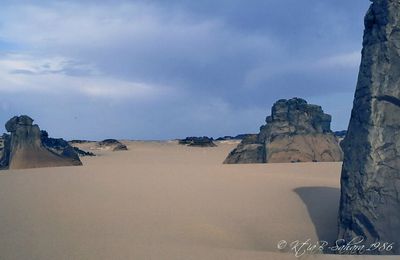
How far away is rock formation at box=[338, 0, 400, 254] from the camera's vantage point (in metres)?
5.96

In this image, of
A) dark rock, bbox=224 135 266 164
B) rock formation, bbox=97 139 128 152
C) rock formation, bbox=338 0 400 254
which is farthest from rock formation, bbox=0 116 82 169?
rock formation, bbox=97 139 128 152

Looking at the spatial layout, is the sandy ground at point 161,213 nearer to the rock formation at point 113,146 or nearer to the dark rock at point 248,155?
the dark rock at point 248,155

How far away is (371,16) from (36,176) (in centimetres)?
677

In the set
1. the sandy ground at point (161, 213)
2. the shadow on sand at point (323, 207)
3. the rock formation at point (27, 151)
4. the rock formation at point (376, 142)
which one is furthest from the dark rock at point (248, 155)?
the rock formation at point (376, 142)

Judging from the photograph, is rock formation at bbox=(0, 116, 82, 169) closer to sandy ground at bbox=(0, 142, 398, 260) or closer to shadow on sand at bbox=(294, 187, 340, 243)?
sandy ground at bbox=(0, 142, 398, 260)

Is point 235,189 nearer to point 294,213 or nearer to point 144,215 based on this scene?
point 294,213

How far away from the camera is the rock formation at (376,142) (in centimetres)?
596

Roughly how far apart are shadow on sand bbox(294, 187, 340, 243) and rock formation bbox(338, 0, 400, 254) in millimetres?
416

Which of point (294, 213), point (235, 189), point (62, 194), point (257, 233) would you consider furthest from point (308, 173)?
point (62, 194)

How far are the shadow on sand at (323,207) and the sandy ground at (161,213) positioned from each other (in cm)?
2

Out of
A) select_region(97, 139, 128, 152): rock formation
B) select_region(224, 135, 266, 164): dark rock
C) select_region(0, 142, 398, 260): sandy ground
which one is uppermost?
select_region(97, 139, 128, 152): rock formation

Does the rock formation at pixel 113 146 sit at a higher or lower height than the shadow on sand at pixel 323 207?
higher

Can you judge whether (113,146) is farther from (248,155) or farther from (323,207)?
(323,207)

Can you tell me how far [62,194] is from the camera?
25.3 ft
